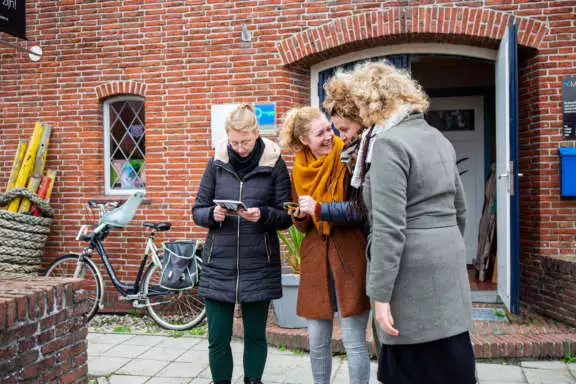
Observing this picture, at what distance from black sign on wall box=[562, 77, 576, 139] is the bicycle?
383cm

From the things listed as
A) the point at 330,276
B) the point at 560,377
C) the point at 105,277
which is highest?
the point at 330,276

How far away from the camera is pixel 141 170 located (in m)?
7.49

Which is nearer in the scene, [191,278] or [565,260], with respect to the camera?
[191,278]

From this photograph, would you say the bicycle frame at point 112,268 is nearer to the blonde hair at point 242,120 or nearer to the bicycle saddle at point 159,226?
the bicycle saddle at point 159,226

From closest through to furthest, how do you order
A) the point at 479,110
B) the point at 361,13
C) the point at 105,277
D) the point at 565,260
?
the point at 565,260 < the point at 361,13 < the point at 105,277 < the point at 479,110

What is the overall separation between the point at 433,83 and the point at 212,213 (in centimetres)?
673

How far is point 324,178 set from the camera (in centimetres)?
331

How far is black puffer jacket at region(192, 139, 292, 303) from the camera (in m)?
3.73

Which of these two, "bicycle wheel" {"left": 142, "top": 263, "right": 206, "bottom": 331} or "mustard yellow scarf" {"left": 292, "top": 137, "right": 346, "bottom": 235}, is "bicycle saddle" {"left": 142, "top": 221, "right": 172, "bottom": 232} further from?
"mustard yellow scarf" {"left": 292, "top": 137, "right": 346, "bottom": 235}

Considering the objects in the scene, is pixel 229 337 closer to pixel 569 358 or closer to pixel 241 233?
pixel 241 233

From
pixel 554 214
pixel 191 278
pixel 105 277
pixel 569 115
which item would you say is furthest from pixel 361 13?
pixel 105 277

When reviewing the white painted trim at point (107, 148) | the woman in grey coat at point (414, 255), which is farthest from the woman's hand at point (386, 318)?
the white painted trim at point (107, 148)

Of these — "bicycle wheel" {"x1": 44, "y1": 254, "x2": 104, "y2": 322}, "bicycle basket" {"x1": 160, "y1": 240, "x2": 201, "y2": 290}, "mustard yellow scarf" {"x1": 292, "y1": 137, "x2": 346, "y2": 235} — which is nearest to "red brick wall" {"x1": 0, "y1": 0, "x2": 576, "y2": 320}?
"bicycle wheel" {"x1": 44, "y1": 254, "x2": 104, "y2": 322}

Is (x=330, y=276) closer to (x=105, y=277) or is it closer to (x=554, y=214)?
(x=554, y=214)
